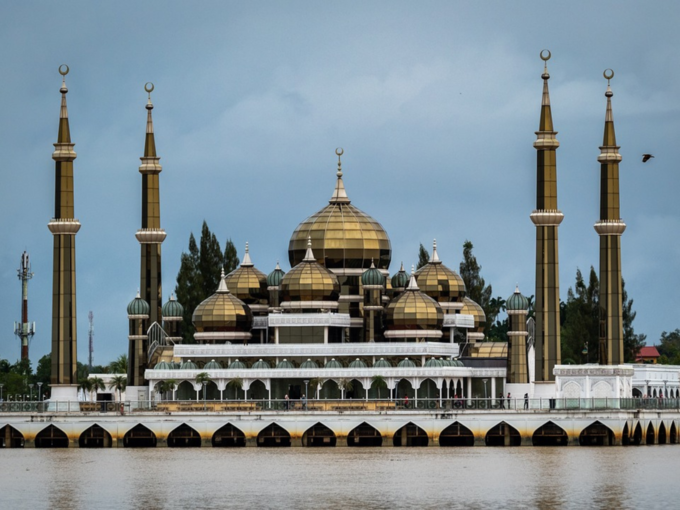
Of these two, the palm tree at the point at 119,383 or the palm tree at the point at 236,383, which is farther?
the palm tree at the point at 119,383

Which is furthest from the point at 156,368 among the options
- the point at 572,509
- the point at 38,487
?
the point at 572,509

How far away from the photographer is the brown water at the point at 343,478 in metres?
66.2

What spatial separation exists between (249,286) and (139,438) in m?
17.3

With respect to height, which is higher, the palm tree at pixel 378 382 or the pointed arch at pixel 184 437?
the palm tree at pixel 378 382

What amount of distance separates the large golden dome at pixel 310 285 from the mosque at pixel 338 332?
2.7 inches

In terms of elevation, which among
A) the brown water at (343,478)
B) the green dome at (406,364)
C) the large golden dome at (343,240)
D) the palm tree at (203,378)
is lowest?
the brown water at (343,478)

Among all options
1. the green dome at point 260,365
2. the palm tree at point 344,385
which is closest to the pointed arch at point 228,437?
the green dome at point 260,365

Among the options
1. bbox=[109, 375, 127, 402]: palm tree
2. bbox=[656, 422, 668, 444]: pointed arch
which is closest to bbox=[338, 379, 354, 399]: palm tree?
bbox=[109, 375, 127, 402]: palm tree

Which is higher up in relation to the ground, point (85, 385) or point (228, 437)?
point (85, 385)

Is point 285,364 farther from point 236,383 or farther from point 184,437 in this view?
point 184,437

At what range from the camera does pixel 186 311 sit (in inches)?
4688

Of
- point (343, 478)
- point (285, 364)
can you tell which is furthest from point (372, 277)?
point (343, 478)

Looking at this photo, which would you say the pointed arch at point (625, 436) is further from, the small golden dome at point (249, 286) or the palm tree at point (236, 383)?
the small golden dome at point (249, 286)

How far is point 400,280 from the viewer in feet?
359
